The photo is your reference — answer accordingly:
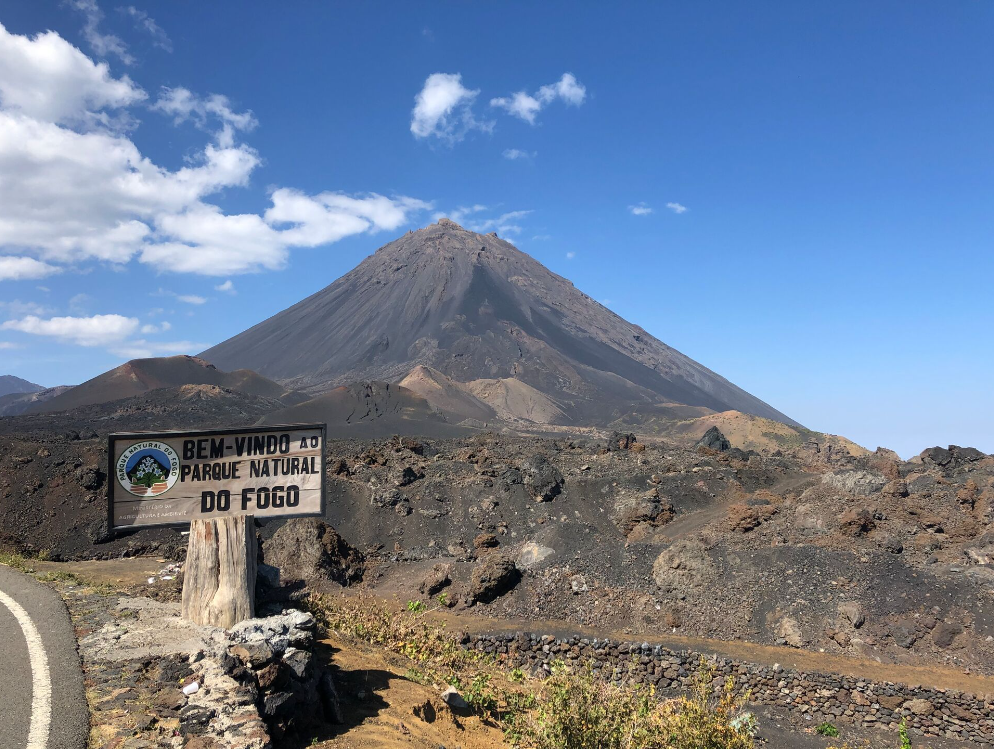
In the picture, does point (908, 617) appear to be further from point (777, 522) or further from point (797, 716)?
point (777, 522)

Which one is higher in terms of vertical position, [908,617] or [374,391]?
[374,391]

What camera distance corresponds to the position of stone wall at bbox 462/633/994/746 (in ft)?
37.7

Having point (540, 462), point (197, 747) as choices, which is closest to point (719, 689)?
point (197, 747)

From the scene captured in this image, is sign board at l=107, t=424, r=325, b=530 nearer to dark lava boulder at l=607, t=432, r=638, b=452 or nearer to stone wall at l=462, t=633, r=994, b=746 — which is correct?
stone wall at l=462, t=633, r=994, b=746

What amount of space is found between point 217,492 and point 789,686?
10.9m

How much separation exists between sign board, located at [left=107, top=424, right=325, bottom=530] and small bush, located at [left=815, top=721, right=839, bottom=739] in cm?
973

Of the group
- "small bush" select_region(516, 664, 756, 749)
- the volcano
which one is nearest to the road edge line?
"small bush" select_region(516, 664, 756, 749)

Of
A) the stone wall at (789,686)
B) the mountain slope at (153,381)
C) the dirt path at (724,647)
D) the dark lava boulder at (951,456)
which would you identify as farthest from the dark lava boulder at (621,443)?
the mountain slope at (153,381)

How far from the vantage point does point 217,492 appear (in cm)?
773

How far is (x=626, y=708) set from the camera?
6242 mm

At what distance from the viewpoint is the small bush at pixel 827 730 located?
1161 centimetres

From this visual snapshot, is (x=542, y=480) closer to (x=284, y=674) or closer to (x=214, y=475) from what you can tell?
(x=214, y=475)

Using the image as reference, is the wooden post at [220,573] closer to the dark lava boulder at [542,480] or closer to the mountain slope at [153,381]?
the dark lava boulder at [542,480]

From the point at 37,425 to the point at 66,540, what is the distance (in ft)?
151
